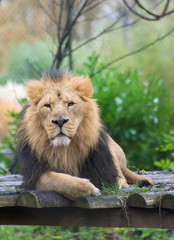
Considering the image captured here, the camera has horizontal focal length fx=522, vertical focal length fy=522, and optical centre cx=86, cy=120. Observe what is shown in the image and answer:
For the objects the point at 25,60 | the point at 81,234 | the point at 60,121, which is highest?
the point at 25,60

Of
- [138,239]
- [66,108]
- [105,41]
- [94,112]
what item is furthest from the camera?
[105,41]

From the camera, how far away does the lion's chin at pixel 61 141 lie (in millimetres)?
2998

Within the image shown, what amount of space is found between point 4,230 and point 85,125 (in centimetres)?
350

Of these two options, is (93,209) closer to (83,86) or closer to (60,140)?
(60,140)

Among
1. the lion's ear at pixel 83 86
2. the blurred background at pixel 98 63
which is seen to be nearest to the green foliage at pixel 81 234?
the blurred background at pixel 98 63

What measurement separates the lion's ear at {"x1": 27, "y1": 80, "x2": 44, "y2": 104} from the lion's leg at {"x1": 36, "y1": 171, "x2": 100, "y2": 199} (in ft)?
1.63

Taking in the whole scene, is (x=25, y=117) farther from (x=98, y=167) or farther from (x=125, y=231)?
(x=125, y=231)

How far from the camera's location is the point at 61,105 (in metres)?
3.07

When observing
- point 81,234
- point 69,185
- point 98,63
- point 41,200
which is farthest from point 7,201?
point 98,63

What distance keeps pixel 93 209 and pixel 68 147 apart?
402mm

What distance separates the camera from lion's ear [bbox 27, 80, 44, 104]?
3.23 meters

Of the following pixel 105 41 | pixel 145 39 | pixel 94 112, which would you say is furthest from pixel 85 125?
pixel 145 39

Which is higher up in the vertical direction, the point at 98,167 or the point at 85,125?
the point at 85,125

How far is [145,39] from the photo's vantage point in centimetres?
882
